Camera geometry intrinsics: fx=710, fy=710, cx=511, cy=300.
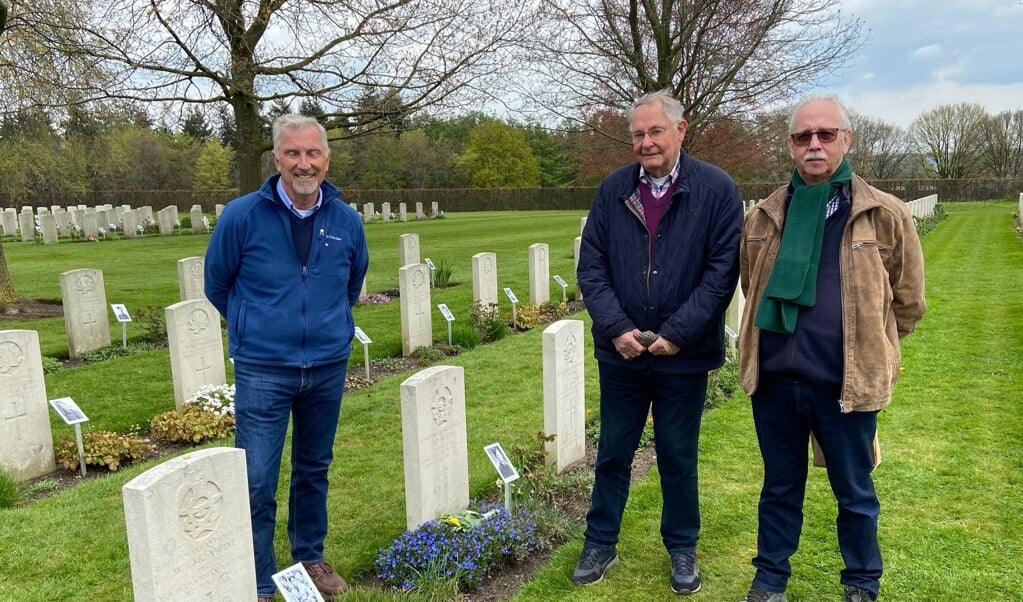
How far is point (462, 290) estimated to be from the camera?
1289 centimetres

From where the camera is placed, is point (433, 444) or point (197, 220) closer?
point (433, 444)

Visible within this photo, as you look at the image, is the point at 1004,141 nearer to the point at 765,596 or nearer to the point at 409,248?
the point at 409,248

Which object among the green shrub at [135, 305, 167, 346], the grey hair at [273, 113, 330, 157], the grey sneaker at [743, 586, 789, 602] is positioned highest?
the grey hair at [273, 113, 330, 157]

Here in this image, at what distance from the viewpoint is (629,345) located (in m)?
3.15

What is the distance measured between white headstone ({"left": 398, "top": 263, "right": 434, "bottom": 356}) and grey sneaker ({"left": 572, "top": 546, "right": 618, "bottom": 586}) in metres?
5.37

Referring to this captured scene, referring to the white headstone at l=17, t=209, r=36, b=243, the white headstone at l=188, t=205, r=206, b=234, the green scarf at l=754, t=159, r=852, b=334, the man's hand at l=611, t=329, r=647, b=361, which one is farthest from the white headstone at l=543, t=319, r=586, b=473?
the white headstone at l=188, t=205, r=206, b=234

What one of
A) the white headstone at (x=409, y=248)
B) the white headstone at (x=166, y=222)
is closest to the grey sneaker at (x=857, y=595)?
the white headstone at (x=409, y=248)

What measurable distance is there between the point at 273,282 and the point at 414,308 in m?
5.67

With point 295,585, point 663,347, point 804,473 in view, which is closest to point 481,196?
point 663,347

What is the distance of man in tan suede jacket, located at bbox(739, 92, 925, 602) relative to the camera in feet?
9.04

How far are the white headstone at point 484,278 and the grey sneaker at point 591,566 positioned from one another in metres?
6.65

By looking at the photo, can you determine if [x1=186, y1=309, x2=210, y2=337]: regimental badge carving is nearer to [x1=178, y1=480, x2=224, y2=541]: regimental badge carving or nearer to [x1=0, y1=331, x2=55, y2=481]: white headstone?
[x1=0, y1=331, x2=55, y2=481]: white headstone

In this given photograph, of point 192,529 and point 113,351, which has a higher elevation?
point 192,529

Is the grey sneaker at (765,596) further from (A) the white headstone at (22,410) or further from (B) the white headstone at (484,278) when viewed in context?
(B) the white headstone at (484,278)
